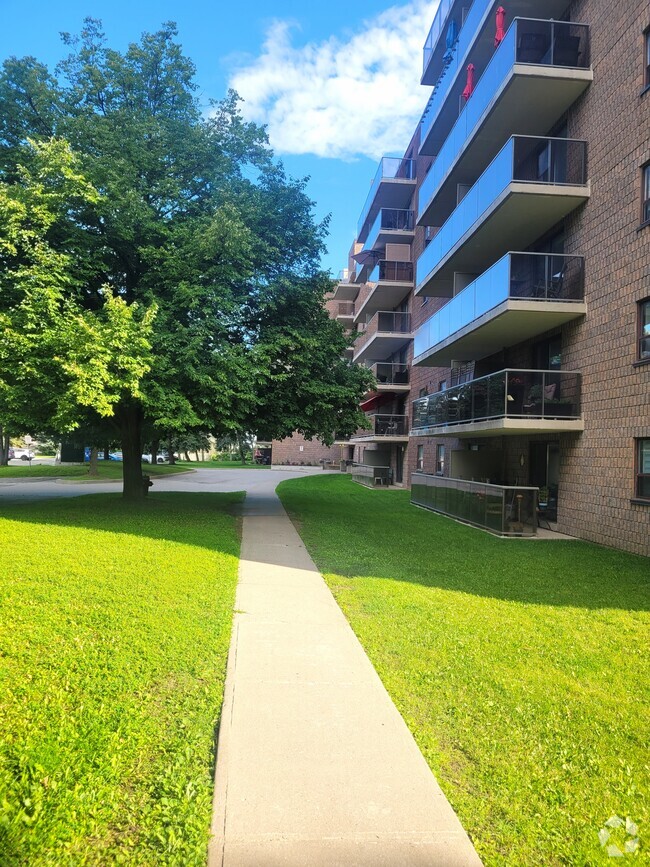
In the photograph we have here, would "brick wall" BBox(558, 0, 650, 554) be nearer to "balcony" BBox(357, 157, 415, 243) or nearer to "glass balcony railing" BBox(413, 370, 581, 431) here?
"glass balcony railing" BBox(413, 370, 581, 431)

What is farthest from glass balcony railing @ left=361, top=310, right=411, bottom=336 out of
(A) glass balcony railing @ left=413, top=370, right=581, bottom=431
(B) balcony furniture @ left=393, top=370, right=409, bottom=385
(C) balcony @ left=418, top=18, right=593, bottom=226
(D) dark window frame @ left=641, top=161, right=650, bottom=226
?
(D) dark window frame @ left=641, top=161, right=650, bottom=226

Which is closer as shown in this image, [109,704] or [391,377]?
[109,704]

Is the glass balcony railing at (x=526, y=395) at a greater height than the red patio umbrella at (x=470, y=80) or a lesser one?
lesser

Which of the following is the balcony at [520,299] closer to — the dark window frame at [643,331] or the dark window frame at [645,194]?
the dark window frame at [643,331]

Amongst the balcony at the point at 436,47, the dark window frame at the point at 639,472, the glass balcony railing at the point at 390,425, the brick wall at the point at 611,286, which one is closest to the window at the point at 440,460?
the glass balcony railing at the point at 390,425

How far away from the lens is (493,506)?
12242 millimetres

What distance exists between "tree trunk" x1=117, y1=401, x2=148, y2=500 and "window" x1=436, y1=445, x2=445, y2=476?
11404 mm

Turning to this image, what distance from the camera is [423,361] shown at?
64.4 feet

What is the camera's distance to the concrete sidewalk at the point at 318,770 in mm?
2371

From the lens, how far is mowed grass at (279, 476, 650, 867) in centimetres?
268

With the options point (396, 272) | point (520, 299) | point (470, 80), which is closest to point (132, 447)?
point (520, 299)

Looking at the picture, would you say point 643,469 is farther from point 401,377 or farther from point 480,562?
point 401,377

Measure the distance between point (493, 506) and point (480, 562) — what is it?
11.5 ft

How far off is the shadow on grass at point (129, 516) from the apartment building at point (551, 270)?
6.52m
